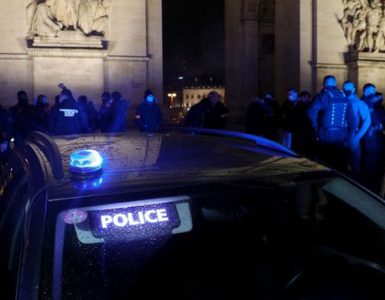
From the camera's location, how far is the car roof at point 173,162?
1.83 meters

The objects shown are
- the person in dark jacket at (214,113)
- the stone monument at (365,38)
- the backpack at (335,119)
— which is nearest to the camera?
the backpack at (335,119)

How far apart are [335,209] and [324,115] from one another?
17.0 feet

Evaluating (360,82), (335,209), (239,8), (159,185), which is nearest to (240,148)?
(335,209)

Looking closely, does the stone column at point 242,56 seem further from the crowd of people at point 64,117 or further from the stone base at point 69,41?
the crowd of people at point 64,117

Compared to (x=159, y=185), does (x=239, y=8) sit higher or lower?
higher

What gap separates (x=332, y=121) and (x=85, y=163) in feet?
20.3

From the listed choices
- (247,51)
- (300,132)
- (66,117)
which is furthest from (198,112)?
(247,51)

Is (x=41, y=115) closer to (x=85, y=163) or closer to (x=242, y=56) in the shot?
(x=85, y=163)

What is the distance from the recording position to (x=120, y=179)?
1.87m

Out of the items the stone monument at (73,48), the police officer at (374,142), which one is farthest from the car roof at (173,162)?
the stone monument at (73,48)

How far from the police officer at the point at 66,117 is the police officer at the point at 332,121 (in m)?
3.31

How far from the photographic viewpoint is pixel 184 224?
6.53 ft

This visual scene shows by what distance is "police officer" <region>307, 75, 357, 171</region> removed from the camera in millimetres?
7566

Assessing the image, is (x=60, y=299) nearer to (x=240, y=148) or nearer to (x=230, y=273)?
(x=230, y=273)
